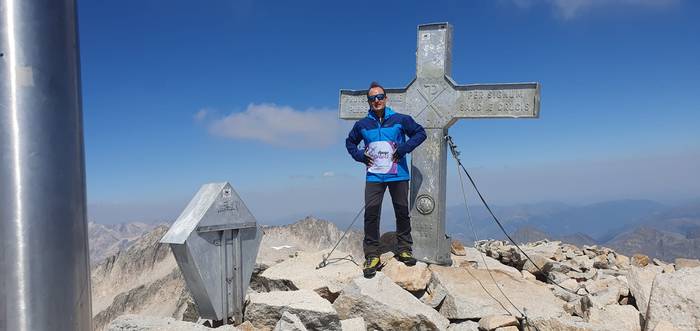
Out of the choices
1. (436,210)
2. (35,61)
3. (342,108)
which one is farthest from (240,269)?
(342,108)

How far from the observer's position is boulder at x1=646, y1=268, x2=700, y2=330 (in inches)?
182

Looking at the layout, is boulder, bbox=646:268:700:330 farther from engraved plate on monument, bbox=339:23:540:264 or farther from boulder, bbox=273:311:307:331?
engraved plate on monument, bbox=339:23:540:264

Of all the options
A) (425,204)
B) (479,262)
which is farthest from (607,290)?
(425,204)

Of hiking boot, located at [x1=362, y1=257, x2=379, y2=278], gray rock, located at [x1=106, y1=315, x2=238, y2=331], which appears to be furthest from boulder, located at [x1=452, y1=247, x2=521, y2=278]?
gray rock, located at [x1=106, y1=315, x2=238, y2=331]

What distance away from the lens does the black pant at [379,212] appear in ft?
Result: 22.9

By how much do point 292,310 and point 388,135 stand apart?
331 centimetres

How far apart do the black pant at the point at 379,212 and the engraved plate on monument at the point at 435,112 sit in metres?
1.08

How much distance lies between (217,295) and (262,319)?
523mm

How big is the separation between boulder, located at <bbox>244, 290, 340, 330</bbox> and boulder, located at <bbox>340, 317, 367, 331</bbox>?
19 cm

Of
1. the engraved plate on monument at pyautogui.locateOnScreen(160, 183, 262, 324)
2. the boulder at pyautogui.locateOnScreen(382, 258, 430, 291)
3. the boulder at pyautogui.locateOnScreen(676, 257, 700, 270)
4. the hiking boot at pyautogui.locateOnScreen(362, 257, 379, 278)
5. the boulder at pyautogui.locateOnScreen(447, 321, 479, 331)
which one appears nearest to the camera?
the engraved plate on monument at pyautogui.locateOnScreen(160, 183, 262, 324)

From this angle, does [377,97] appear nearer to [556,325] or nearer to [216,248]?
[216,248]

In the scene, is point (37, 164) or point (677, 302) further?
point (677, 302)

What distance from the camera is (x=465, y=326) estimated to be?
538 centimetres

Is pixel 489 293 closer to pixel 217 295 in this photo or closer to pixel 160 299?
pixel 217 295
